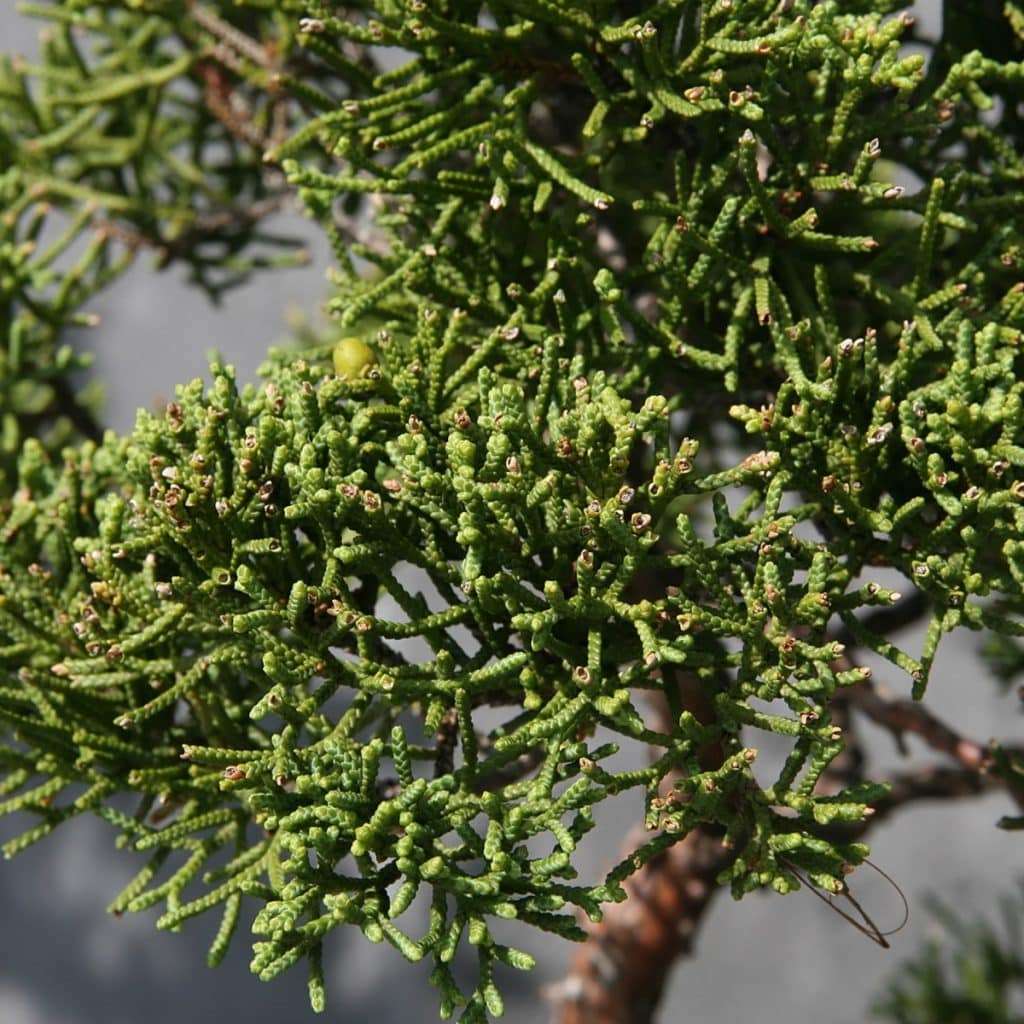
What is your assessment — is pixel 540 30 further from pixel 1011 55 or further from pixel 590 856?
pixel 590 856

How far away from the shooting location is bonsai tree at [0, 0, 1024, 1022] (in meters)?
0.81

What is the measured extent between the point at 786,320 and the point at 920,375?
0.37 ft

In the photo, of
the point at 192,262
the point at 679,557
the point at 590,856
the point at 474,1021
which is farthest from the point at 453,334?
the point at 590,856

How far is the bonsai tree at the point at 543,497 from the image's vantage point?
809 millimetres

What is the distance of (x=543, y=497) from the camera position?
2.64ft

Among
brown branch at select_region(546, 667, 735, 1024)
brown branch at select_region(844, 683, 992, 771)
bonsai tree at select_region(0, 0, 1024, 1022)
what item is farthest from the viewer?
brown branch at select_region(546, 667, 735, 1024)

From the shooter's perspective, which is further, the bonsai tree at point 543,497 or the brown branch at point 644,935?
the brown branch at point 644,935

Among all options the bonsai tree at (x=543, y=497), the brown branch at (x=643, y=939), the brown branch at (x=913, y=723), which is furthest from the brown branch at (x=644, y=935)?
the bonsai tree at (x=543, y=497)

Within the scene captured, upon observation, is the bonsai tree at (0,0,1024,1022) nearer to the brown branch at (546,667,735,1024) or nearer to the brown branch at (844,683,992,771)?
the brown branch at (844,683,992,771)

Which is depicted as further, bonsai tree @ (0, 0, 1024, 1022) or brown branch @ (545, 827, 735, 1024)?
brown branch @ (545, 827, 735, 1024)

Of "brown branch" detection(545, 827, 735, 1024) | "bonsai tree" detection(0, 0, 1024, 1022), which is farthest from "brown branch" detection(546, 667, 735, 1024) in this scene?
"bonsai tree" detection(0, 0, 1024, 1022)

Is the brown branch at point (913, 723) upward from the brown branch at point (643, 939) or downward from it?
upward

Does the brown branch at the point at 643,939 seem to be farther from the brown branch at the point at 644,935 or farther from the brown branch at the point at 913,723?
the brown branch at the point at 913,723

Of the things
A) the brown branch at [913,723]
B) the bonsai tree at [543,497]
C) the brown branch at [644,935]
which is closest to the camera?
the bonsai tree at [543,497]
